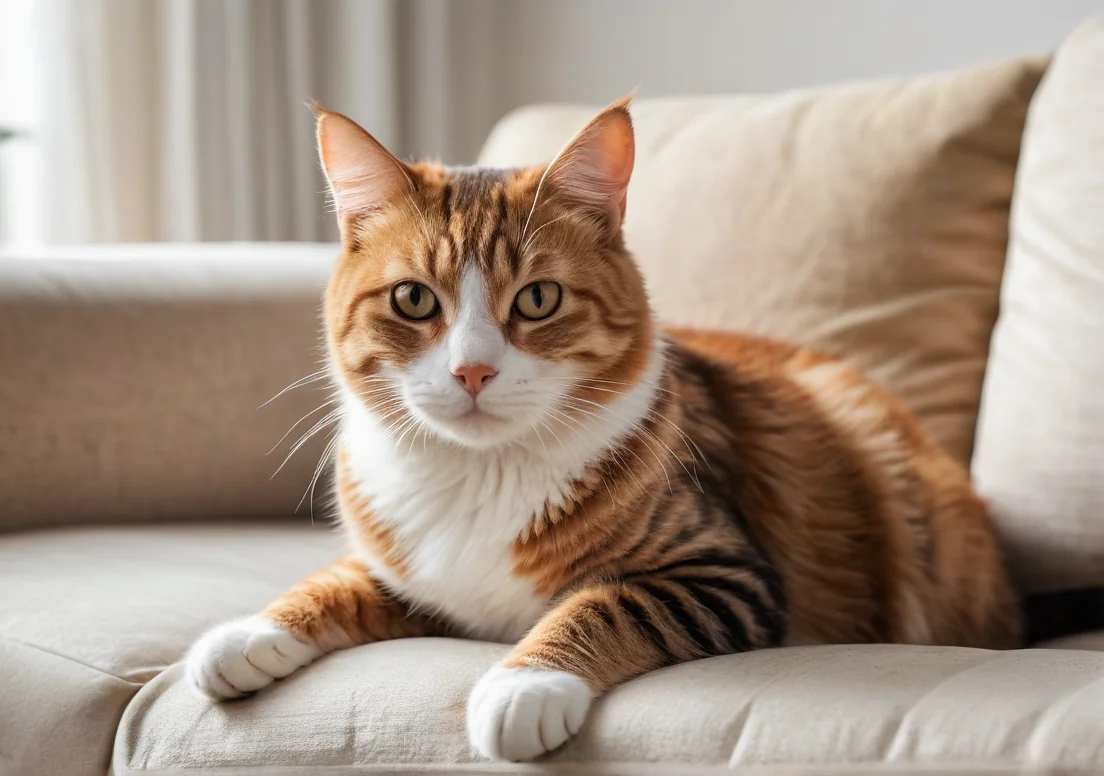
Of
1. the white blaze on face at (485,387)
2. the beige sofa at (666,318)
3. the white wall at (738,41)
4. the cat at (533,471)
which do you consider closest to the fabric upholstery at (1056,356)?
the beige sofa at (666,318)

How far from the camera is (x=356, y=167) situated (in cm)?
129

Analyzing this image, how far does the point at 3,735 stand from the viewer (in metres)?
1.20

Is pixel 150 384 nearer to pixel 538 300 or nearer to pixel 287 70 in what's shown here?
pixel 538 300

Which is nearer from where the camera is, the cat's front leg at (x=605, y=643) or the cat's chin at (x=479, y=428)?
the cat's front leg at (x=605, y=643)

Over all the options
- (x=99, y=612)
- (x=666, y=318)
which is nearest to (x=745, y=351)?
(x=666, y=318)

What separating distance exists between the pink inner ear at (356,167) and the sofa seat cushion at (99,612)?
21.4 inches

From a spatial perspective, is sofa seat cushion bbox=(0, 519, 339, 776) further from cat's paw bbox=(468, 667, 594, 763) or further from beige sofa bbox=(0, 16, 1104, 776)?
cat's paw bbox=(468, 667, 594, 763)

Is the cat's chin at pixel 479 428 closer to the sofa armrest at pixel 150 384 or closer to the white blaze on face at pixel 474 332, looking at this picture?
the white blaze on face at pixel 474 332

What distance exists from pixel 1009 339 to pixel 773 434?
448 millimetres

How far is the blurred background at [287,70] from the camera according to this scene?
8.14 ft

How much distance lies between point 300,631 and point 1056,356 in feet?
3.65

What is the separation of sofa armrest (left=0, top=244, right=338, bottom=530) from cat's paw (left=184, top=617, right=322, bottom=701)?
67 cm

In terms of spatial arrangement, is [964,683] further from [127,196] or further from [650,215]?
[127,196]

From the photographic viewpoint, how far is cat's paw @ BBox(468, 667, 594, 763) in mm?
957
